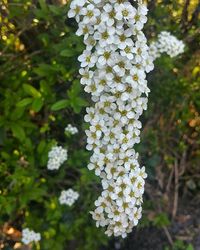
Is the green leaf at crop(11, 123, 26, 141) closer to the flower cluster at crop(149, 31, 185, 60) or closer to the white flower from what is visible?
the flower cluster at crop(149, 31, 185, 60)

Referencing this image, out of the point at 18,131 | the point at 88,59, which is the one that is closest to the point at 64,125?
the point at 18,131

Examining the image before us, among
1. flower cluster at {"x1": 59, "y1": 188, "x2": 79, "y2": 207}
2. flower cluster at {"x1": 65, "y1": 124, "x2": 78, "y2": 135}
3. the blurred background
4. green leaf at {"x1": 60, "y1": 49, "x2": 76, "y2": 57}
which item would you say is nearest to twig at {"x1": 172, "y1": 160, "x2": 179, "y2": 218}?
the blurred background

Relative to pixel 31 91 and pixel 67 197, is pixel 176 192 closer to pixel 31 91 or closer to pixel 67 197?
pixel 67 197

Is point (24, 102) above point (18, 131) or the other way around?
above

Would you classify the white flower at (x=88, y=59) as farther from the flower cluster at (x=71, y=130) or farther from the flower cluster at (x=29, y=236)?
the flower cluster at (x=29, y=236)

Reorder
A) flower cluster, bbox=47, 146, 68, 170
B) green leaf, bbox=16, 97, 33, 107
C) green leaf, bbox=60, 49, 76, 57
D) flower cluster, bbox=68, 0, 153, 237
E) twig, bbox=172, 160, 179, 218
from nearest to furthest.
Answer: flower cluster, bbox=68, 0, 153, 237
green leaf, bbox=60, 49, 76, 57
green leaf, bbox=16, 97, 33, 107
flower cluster, bbox=47, 146, 68, 170
twig, bbox=172, 160, 179, 218

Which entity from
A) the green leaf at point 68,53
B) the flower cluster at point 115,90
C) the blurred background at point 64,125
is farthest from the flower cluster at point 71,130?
the flower cluster at point 115,90
